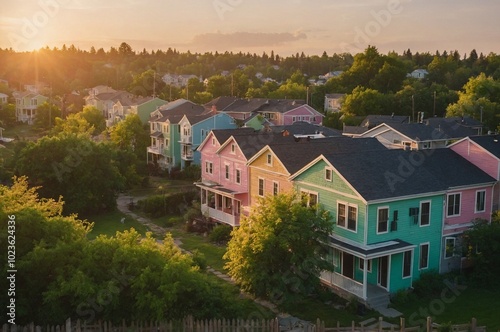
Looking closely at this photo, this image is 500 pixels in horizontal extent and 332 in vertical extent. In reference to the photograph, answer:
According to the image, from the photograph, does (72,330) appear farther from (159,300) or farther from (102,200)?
(102,200)

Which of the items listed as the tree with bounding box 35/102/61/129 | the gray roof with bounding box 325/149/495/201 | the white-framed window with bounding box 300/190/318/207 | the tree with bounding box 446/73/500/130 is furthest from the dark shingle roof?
the tree with bounding box 35/102/61/129

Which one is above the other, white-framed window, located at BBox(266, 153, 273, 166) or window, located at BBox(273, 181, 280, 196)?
white-framed window, located at BBox(266, 153, 273, 166)

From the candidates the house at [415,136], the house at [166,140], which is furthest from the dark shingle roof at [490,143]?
the house at [166,140]

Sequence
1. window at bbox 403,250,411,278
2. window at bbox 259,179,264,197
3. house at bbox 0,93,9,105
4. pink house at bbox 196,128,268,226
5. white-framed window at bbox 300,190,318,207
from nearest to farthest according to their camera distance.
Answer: window at bbox 403,250,411,278 < white-framed window at bbox 300,190,318,207 < window at bbox 259,179,264,197 < pink house at bbox 196,128,268,226 < house at bbox 0,93,9,105

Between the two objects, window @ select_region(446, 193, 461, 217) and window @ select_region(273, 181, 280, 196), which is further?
→ window @ select_region(273, 181, 280, 196)

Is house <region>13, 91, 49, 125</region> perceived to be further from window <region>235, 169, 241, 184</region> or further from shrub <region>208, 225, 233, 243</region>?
shrub <region>208, 225, 233, 243</region>

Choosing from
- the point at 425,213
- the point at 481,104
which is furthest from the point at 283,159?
the point at 481,104

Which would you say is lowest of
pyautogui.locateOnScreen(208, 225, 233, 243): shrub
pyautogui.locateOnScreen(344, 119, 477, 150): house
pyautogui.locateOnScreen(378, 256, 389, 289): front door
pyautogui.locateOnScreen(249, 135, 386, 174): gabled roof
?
pyautogui.locateOnScreen(208, 225, 233, 243): shrub
